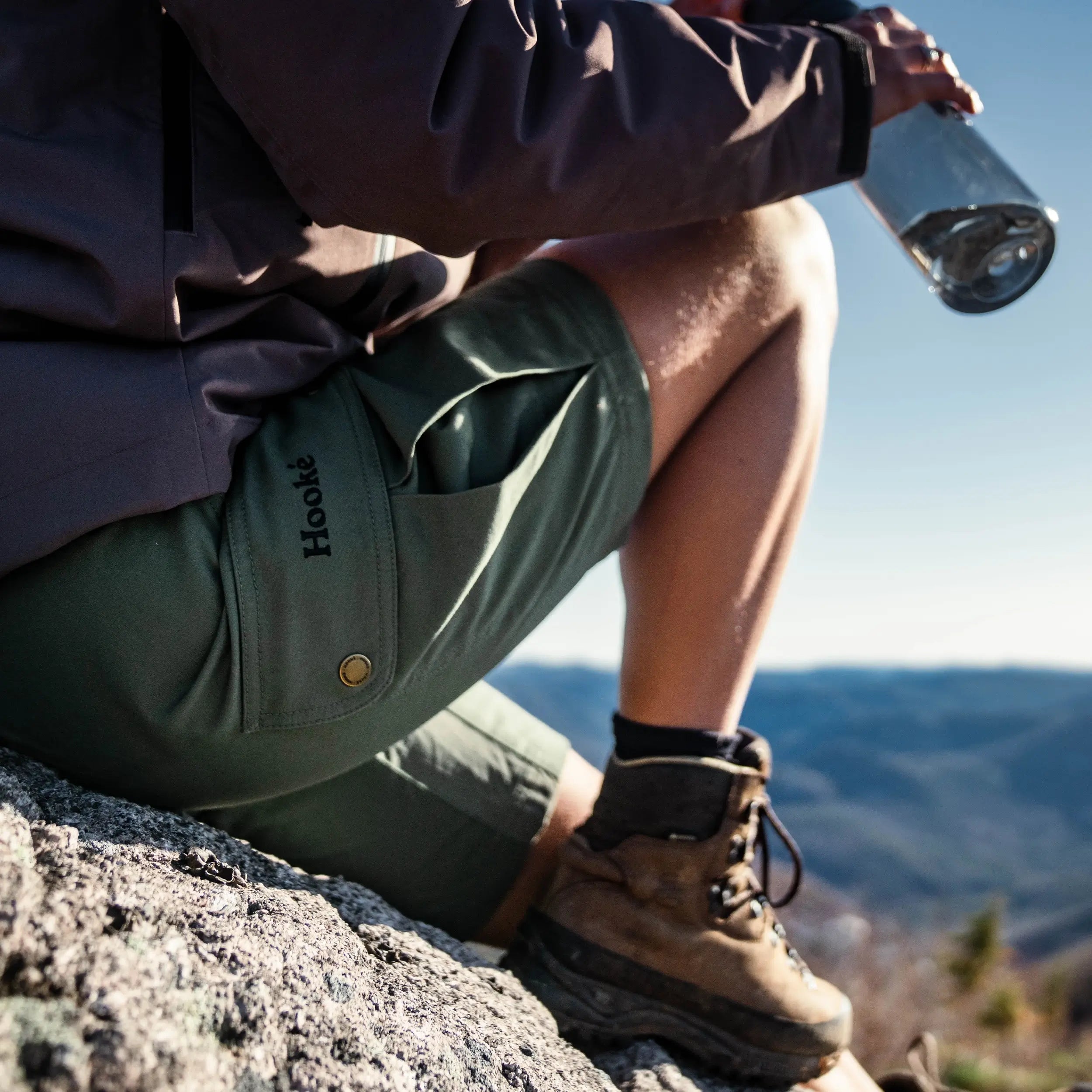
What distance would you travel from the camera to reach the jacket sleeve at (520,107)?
1.05 meters

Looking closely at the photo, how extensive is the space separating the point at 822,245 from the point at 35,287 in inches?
43.5

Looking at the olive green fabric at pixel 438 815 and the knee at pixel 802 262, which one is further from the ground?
the knee at pixel 802 262

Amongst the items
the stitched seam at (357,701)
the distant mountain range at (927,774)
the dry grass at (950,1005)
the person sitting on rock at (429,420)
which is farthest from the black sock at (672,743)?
the distant mountain range at (927,774)

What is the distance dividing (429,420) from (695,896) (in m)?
0.78

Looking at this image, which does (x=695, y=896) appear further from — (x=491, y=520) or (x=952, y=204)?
(x=952, y=204)

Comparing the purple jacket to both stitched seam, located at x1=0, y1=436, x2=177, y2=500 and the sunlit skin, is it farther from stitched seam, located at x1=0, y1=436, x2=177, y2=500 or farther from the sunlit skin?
the sunlit skin

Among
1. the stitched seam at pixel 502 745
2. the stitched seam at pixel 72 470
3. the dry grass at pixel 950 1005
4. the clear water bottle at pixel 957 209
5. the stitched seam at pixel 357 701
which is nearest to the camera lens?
the stitched seam at pixel 72 470

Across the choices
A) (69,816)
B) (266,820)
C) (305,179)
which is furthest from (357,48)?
(266,820)

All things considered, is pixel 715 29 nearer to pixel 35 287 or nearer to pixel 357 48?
pixel 357 48

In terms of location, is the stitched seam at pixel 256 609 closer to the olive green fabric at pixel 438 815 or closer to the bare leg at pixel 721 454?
the olive green fabric at pixel 438 815

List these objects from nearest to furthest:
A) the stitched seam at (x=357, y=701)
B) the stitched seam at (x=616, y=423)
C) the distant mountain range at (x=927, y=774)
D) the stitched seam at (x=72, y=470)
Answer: the stitched seam at (x=72, y=470) → the stitched seam at (x=357, y=701) → the stitched seam at (x=616, y=423) → the distant mountain range at (x=927, y=774)

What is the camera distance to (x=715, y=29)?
1.26 m

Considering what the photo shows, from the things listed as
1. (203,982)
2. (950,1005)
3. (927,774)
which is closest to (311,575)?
(203,982)

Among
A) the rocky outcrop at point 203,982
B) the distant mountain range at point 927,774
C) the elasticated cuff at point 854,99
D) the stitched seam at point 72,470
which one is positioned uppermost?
the elasticated cuff at point 854,99
